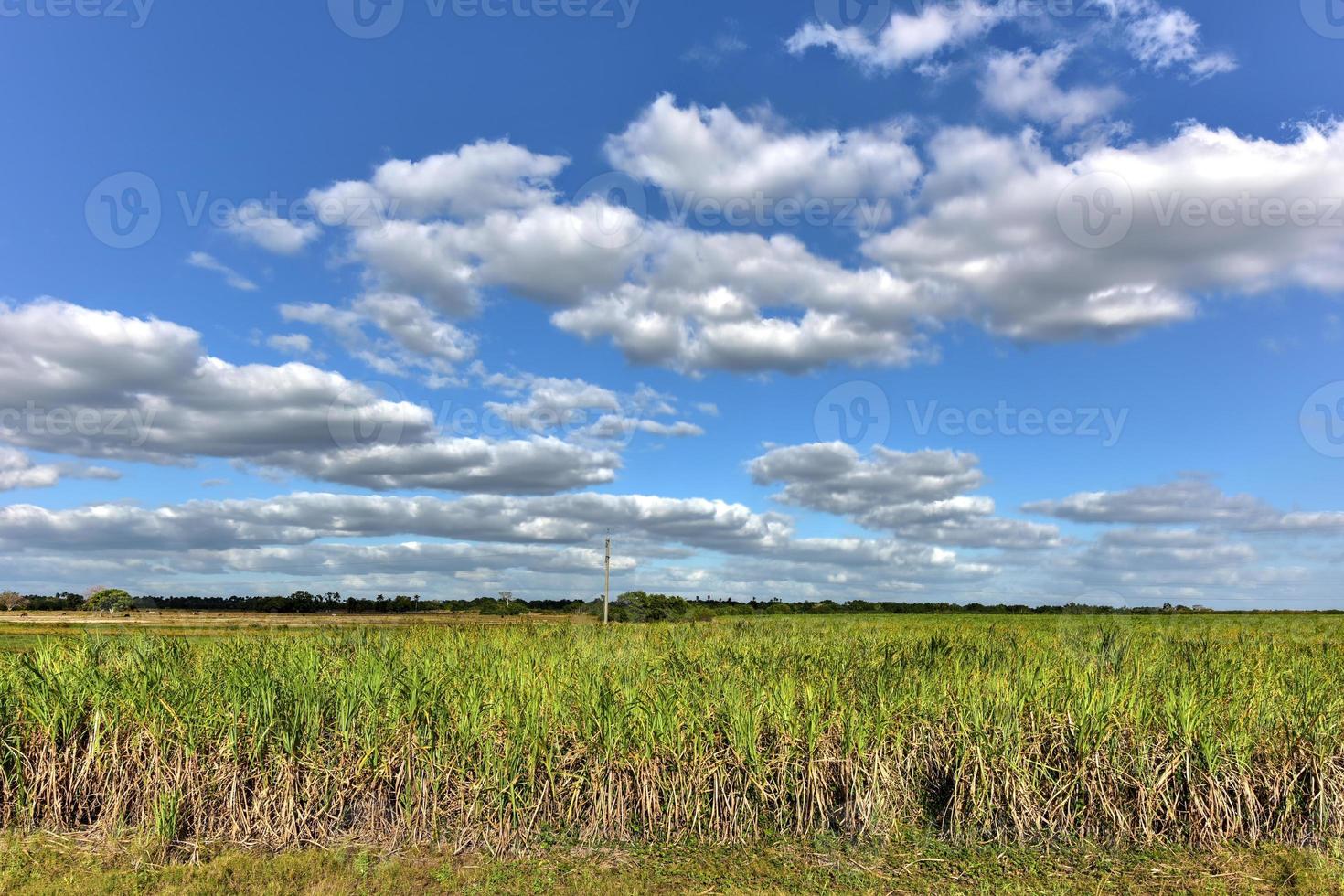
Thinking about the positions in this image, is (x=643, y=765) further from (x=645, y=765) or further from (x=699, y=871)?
(x=699, y=871)

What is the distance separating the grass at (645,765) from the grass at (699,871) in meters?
0.23

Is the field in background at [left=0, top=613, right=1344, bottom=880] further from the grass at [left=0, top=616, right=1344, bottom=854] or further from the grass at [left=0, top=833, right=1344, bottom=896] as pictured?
the grass at [left=0, top=833, right=1344, bottom=896]

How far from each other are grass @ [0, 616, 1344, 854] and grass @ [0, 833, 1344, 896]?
0.23 meters

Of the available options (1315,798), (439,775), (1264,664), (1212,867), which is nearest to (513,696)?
(439,775)

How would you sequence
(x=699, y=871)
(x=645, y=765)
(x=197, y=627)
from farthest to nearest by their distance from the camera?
1. (x=197, y=627)
2. (x=645, y=765)
3. (x=699, y=871)

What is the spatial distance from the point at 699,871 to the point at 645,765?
1080 mm

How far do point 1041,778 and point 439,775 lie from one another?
6.05 m

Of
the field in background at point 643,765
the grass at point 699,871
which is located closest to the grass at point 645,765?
the field in background at point 643,765

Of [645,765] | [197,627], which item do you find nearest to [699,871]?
[645,765]

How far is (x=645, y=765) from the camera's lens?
730cm

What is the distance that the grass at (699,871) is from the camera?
6.35 metres

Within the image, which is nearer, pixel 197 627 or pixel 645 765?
pixel 645 765

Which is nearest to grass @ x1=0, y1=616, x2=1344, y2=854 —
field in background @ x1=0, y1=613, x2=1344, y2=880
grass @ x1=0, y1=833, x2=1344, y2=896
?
field in background @ x1=0, y1=613, x2=1344, y2=880

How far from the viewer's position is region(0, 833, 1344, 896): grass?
20.8 ft
